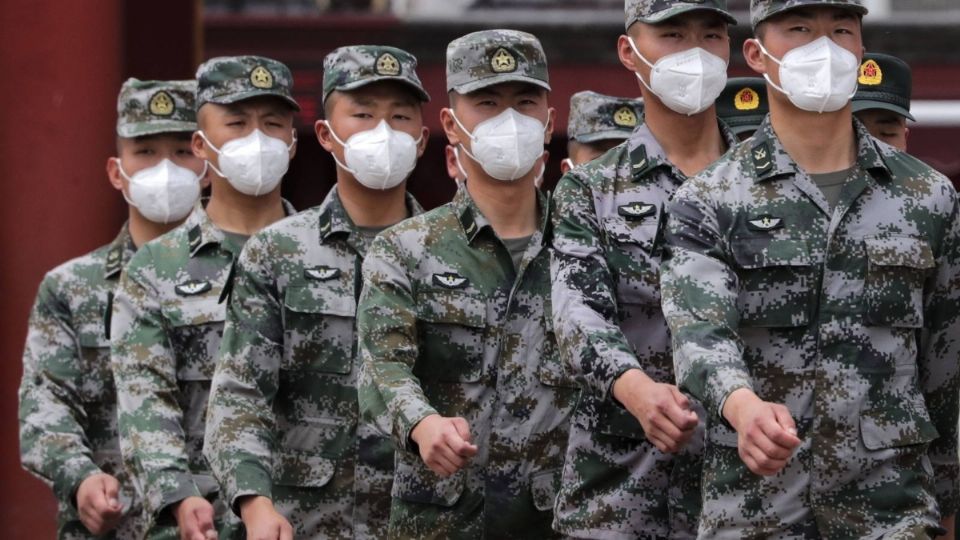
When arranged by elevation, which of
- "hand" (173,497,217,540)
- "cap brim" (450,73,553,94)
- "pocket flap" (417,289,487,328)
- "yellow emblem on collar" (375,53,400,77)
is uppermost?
"cap brim" (450,73,553,94)

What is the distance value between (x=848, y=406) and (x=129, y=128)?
4.28 m

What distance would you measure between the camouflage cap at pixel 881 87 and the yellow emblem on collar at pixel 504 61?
3.79 feet

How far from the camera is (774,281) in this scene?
5969 mm

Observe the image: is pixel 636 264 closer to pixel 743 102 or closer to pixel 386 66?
pixel 386 66

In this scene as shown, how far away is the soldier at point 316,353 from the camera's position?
735 cm

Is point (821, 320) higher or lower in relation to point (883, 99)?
lower

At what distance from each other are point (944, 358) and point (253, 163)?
3.04m

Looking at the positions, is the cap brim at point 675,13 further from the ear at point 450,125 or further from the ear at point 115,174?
the ear at point 115,174

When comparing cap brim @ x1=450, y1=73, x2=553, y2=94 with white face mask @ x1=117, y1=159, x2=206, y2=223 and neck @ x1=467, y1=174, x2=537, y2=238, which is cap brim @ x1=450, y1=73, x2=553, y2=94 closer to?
neck @ x1=467, y1=174, x2=537, y2=238

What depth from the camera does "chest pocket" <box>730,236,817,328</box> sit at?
234 inches

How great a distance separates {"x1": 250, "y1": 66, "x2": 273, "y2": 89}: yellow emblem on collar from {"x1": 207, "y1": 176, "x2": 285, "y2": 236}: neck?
1.12 feet

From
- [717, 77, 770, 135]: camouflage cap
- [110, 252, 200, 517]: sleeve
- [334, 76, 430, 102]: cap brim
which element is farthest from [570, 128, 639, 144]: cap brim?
[110, 252, 200, 517]: sleeve

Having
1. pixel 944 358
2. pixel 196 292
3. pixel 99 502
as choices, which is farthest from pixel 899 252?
pixel 99 502

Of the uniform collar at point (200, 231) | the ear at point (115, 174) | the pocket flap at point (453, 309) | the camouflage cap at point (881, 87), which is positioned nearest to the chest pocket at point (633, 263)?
the pocket flap at point (453, 309)
